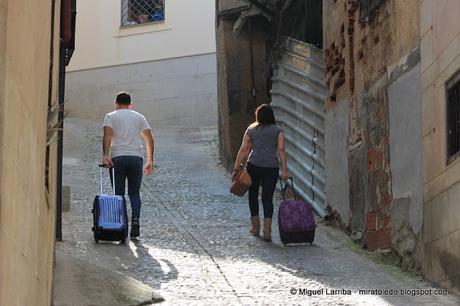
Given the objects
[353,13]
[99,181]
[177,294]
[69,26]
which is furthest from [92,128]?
[177,294]

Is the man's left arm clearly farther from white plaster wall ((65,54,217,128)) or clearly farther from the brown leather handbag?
white plaster wall ((65,54,217,128))

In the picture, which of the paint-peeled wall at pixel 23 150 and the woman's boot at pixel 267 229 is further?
the woman's boot at pixel 267 229

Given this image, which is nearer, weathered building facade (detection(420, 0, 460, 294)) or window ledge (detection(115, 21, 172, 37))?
weathered building facade (detection(420, 0, 460, 294))

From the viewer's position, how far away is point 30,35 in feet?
13.6

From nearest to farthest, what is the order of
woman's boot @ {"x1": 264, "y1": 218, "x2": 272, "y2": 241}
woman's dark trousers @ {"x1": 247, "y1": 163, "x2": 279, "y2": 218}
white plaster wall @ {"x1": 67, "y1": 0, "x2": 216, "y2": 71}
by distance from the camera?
woman's boot @ {"x1": 264, "y1": 218, "x2": 272, "y2": 241}, woman's dark trousers @ {"x1": 247, "y1": 163, "x2": 279, "y2": 218}, white plaster wall @ {"x1": 67, "y1": 0, "x2": 216, "y2": 71}

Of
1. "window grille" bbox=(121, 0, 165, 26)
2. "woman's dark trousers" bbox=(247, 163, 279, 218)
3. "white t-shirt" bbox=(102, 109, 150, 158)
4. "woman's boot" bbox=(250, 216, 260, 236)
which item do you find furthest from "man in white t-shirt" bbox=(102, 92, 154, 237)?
"window grille" bbox=(121, 0, 165, 26)

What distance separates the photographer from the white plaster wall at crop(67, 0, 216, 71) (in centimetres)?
2477

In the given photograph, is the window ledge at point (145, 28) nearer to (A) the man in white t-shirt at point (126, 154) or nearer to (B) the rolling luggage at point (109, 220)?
(A) the man in white t-shirt at point (126, 154)

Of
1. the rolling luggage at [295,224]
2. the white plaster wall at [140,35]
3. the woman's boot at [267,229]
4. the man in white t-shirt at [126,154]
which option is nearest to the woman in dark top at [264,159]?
the woman's boot at [267,229]

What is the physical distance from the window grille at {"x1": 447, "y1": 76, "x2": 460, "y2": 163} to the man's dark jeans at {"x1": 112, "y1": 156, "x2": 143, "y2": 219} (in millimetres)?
3349

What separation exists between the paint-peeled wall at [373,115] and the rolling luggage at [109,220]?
8.20 ft

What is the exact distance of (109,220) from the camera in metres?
8.73

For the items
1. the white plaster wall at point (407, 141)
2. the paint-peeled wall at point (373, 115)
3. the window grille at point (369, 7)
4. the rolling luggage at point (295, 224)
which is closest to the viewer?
the white plaster wall at point (407, 141)

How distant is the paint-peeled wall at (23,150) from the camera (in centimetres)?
316
